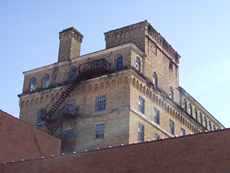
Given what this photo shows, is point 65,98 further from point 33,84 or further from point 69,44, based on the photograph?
point 69,44

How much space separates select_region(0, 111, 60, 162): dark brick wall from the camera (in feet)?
97.1

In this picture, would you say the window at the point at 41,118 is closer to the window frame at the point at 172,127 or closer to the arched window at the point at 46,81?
the arched window at the point at 46,81

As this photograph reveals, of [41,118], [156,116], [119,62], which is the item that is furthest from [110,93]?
[41,118]

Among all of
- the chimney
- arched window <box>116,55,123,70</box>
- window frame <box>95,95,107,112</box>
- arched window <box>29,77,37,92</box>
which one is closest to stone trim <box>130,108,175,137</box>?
window frame <box>95,95,107,112</box>

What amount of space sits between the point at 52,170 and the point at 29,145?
5608 mm

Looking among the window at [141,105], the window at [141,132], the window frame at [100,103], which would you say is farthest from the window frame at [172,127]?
the window frame at [100,103]

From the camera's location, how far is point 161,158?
22469mm

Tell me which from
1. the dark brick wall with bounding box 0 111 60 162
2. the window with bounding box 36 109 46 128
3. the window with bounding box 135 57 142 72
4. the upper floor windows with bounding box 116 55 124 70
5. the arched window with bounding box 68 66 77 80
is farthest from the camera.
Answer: the arched window with bounding box 68 66 77 80

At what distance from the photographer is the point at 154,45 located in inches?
1732

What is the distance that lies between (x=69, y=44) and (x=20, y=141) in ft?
54.1

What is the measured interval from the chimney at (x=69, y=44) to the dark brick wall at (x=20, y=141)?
13122 mm

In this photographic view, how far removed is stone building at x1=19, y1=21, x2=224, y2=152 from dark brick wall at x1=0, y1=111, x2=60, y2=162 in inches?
258

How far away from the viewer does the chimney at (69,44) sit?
147 feet

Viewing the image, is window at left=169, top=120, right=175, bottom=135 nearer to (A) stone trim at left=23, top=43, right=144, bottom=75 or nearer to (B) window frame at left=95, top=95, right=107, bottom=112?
(A) stone trim at left=23, top=43, right=144, bottom=75
